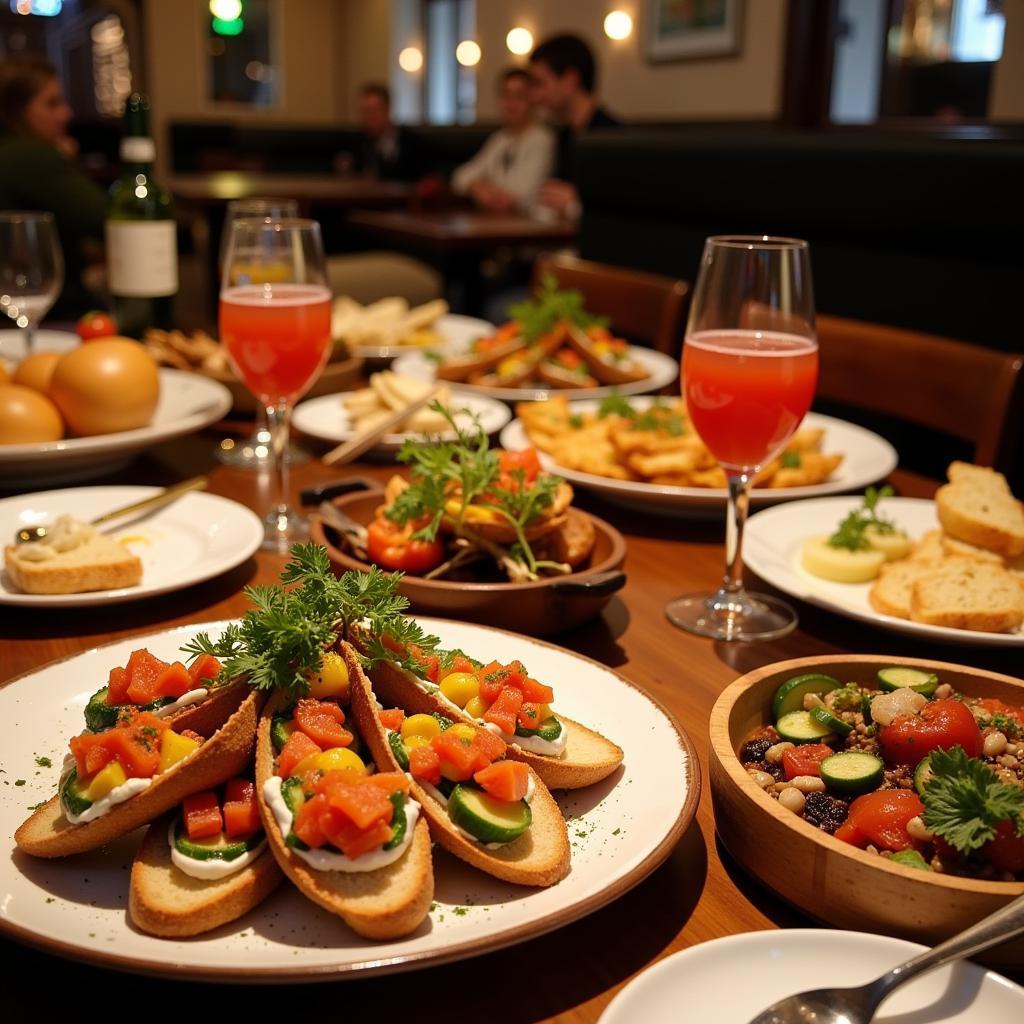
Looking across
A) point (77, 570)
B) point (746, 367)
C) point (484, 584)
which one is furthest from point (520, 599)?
point (77, 570)

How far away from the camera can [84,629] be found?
1.18m

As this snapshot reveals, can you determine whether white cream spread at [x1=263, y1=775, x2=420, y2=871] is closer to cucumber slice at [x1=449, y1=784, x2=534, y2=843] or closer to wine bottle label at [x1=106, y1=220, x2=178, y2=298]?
cucumber slice at [x1=449, y1=784, x2=534, y2=843]

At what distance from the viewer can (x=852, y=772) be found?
2.62 feet

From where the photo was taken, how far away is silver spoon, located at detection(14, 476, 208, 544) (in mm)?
1266

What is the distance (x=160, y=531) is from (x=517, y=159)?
307 inches

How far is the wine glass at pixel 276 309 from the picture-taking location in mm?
1535

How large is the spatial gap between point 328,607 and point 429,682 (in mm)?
94

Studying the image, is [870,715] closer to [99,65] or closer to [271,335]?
[271,335]

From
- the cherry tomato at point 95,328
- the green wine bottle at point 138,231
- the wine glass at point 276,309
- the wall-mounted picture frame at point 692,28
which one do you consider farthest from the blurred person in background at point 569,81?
the wine glass at point 276,309

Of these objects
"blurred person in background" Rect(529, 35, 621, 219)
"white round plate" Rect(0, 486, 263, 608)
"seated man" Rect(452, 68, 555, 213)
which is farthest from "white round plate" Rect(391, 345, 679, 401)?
"seated man" Rect(452, 68, 555, 213)

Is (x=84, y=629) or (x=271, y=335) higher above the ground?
(x=271, y=335)

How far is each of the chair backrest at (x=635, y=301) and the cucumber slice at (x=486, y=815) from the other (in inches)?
94.5

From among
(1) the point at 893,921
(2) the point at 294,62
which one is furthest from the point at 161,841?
(2) the point at 294,62

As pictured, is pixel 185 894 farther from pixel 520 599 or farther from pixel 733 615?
pixel 733 615
